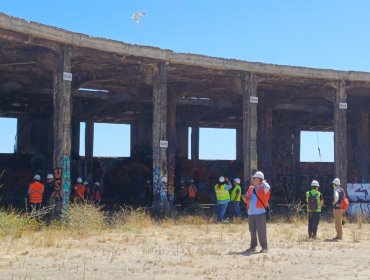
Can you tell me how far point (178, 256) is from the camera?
39.3 feet

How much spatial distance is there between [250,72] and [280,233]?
25.9ft

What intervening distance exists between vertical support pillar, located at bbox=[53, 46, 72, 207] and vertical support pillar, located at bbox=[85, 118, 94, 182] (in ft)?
43.9

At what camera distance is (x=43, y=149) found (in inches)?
1375

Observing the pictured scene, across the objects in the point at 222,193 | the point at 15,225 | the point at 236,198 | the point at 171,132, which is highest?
the point at 171,132

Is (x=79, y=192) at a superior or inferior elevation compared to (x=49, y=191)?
inferior

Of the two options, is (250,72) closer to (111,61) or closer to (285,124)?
(111,61)

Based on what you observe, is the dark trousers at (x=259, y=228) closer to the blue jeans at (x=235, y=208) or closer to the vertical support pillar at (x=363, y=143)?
the blue jeans at (x=235, y=208)

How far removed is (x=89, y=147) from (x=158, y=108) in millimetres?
13649

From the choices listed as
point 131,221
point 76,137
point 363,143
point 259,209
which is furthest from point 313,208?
point 76,137

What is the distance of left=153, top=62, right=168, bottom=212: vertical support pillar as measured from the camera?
20781 mm

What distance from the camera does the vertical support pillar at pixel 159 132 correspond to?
20.8 m

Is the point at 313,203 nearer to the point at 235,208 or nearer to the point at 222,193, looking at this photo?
the point at 222,193

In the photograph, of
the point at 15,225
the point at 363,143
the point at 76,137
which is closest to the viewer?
the point at 15,225

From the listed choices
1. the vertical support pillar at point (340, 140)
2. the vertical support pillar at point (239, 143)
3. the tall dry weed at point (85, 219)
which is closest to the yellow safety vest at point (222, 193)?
the tall dry weed at point (85, 219)
